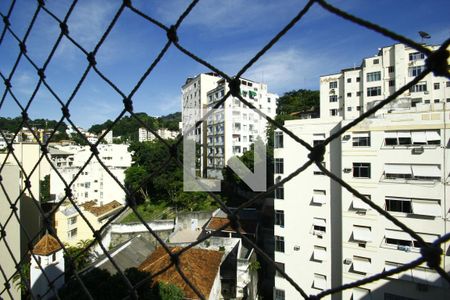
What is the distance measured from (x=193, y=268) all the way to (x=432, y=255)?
17.2 feet

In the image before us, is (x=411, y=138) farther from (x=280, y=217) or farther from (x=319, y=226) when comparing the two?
(x=280, y=217)

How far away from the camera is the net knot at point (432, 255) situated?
39 centimetres

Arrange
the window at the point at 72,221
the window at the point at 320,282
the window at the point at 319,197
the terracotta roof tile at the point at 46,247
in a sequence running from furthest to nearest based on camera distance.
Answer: the window at the point at 72,221, the window at the point at 320,282, the window at the point at 319,197, the terracotta roof tile at the point at 46,247

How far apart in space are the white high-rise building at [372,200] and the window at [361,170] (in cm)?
2

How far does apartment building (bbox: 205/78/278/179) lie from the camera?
13422 millimetres

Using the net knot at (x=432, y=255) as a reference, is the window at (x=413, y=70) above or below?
above

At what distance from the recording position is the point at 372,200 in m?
4.25

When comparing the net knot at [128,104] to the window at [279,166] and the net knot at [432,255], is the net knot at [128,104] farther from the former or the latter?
the window at [279,166]

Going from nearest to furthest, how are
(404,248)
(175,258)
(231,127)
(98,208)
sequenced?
1. (175,258)
2. (404,248)
3. (98,208)
4. (231,127)

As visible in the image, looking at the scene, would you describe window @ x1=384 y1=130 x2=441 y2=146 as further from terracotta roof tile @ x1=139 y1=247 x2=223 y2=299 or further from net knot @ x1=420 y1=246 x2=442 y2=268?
net knot @ x1=420 y1=246 x2=442 y2=268

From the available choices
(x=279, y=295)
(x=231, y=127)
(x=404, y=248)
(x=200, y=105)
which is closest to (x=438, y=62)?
(x=404, y=248)

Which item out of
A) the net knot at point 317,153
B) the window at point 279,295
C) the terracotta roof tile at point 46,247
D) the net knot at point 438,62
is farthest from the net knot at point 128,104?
the window at point 279,295

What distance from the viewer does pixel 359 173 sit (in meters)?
4.83

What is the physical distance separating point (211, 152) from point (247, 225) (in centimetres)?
701
